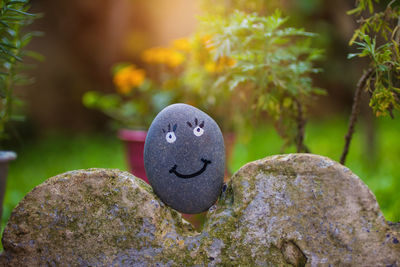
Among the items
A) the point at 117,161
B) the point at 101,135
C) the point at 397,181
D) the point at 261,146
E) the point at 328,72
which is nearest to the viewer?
the point at 397,181

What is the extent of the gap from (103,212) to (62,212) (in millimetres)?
160

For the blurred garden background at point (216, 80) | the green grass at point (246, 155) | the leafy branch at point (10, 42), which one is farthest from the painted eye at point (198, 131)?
the green grass at point (246, 155)

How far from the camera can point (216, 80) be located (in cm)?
229

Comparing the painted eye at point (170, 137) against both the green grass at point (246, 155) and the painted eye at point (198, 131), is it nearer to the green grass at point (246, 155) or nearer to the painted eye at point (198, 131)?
the painted eye at point (198, 131)

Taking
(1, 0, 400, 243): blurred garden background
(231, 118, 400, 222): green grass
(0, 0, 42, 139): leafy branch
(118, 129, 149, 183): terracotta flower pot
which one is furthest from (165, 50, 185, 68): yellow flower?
(0, 0, 42, 139): leafy branch

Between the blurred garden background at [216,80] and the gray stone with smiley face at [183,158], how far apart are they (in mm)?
349

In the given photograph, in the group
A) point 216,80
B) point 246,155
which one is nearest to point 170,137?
point 216,80

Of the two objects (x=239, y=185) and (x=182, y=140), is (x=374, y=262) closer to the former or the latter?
(x=239, y=185)

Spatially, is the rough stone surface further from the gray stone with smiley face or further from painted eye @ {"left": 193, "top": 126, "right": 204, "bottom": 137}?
painted eye @ {"left": 193, "top": 126, "right": 204, "bottom": 137}

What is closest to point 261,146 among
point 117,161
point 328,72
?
point 117,161

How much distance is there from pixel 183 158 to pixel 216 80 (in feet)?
3.13

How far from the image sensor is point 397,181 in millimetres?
3033

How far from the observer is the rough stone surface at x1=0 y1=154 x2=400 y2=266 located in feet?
4.41

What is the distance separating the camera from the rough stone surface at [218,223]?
134cm
